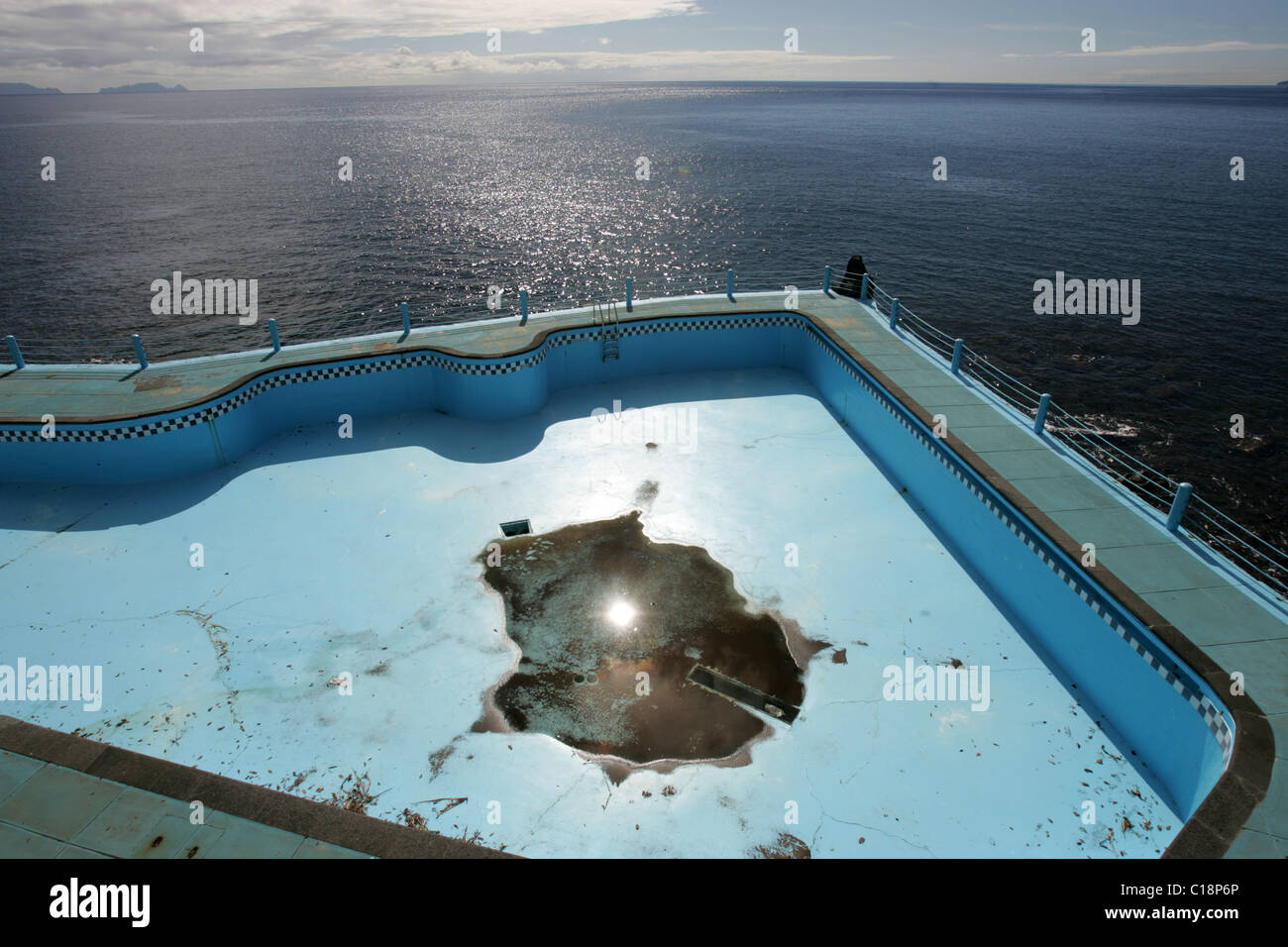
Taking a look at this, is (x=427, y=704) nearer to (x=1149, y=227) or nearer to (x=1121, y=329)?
(x=1121, y=329)

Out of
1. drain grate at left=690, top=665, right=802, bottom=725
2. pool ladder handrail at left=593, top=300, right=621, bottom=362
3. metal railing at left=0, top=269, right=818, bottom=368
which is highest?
metal railing at left=0, top=269, right=818, bottom=368

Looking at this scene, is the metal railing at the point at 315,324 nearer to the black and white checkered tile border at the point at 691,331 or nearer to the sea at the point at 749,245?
the sea at the point at 749,245

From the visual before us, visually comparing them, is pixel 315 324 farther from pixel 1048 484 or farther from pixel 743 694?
pixel 1048 484

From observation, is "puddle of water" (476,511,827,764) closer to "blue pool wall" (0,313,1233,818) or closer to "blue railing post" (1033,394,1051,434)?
"blue pool wall" (0,313,1233,818)

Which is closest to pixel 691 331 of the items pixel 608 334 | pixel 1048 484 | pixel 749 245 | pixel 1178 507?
pixel 608 334

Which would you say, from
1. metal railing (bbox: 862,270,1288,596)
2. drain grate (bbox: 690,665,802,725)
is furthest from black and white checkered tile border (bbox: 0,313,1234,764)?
drain grate (bbox: 690,665,802,725)
